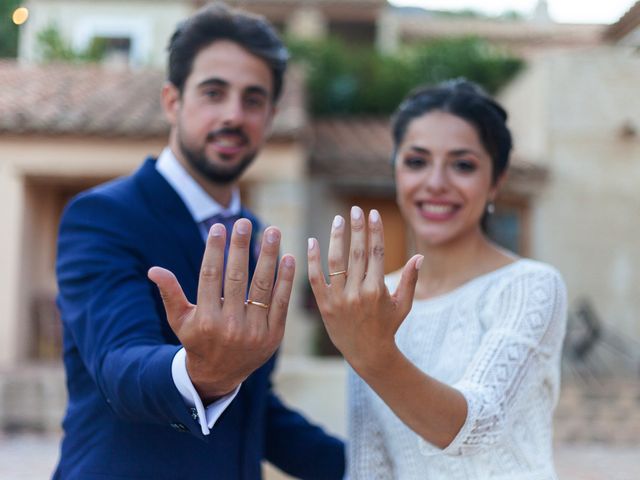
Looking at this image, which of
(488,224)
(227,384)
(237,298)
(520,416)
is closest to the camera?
(237,298)

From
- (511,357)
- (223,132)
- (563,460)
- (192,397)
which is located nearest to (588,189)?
(563,460)

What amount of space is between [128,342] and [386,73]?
12.9m

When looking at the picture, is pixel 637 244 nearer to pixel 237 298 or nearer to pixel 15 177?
pixel 15 177

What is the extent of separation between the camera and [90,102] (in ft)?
34.0

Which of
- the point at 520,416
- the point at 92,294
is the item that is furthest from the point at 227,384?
the point at 520,416

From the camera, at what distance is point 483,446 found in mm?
1568

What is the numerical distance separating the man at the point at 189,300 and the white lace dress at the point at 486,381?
0.32 m

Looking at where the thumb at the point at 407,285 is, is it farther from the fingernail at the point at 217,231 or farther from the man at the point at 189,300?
the fingernail at the point at 217,231

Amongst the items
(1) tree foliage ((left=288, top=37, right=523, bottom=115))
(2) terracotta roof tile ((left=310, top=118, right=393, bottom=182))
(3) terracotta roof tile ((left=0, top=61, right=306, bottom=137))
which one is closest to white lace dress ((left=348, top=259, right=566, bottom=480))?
(3) terracotta roof tile ((left=0, top=61, right=306, bottom=137))

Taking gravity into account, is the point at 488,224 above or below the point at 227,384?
above

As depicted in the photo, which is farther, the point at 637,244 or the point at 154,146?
the point at 637,244

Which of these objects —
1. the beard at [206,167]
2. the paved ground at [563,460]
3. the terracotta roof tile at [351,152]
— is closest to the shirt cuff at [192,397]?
the beard at [206,167]

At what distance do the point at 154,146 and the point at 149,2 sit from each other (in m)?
8.71

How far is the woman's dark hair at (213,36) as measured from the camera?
2172 mm
